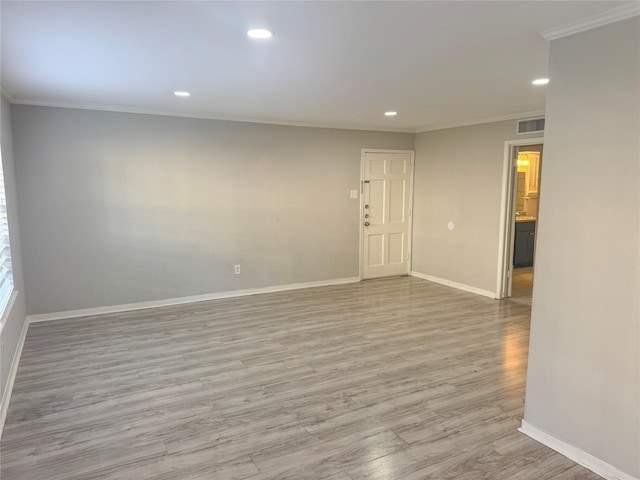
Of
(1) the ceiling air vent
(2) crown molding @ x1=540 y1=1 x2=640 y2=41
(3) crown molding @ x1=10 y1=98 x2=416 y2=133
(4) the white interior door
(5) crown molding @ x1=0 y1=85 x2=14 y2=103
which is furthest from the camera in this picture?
(4) the white interior door

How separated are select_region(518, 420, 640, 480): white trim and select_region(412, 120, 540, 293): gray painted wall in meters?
3.44

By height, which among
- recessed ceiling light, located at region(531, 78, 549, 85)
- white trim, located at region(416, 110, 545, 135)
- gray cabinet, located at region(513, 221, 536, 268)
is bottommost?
gray cabinet, located at region(513, 221, 536, 268)

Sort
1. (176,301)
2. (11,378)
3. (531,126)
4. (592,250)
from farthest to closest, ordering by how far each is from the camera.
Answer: (176,301) → (531,126) → (11,378) → (592,250)

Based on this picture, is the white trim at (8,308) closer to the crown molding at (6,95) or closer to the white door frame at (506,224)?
the crown molding at (6,95)

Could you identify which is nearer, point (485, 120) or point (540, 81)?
point (540, 81)

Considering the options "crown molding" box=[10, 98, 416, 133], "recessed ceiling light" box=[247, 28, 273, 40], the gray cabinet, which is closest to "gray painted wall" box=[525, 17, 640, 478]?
"recessed ceiling light" box=[247, 28, 273, 40]

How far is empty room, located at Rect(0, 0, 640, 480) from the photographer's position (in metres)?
2.27

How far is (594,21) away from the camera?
2.18 metres

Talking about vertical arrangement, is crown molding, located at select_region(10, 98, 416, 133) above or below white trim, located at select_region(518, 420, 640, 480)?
above

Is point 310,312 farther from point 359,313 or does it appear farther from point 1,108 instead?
point 1,108

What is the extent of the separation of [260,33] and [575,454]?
3.03 m

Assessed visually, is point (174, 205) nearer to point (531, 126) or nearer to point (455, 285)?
point (455, 285)

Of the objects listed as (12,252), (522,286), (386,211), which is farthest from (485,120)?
(12,252)

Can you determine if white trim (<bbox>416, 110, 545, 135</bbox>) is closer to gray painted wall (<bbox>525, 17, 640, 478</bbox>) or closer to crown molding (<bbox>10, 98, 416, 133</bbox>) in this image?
crown molding (<bbox>10, 98, 416, 133</bbox>)
